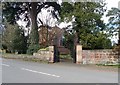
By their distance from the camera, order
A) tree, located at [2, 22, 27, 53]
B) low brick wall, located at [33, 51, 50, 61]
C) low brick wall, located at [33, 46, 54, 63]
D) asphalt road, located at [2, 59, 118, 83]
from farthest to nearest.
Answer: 1. tree, located at [2, 22, 27, 53]
2. low brick wall, located at [33, 51, 50, 61]
3. low brick wall, located at [33, 46, 54, 63]
4. asphalt road, located at [2, 59, 118, 83]

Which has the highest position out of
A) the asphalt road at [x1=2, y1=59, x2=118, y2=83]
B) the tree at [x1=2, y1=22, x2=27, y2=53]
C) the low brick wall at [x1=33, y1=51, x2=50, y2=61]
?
the tree at [x1=2, y1=22, x2=27, y2=53]

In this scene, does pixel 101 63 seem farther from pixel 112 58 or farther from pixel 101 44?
pixel 101 44

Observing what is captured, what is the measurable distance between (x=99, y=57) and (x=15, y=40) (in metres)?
24.8

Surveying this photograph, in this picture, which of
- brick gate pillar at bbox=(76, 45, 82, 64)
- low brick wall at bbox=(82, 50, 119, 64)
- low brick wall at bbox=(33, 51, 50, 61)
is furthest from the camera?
low brick wall at bbox=(33, 51, 50, 61)

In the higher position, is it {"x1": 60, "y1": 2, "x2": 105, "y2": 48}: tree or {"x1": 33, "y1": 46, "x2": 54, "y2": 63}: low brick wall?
{"x1": 60, "y1": 2, "x2": 105, "y2": 48}: tree

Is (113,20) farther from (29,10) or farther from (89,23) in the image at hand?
(29,10)

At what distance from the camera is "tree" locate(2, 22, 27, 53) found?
4938 cm

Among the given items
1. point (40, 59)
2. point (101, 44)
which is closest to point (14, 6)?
point (40, 59)

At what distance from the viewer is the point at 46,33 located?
5781cm

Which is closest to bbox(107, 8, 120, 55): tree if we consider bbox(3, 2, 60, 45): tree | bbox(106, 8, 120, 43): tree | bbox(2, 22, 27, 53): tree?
bbox(106, 8, 120, 43): tree

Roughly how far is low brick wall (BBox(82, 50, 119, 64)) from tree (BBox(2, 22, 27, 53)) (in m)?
22.7

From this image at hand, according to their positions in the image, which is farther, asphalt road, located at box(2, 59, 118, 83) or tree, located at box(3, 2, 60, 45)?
tree, located at box(3, 2, 60, 45)

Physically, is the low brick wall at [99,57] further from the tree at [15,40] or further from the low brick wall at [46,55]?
the tree at [15,40]

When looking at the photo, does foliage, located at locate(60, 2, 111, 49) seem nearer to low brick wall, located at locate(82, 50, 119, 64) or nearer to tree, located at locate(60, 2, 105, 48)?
tree, located at locate(60, 2, 105, 48)
